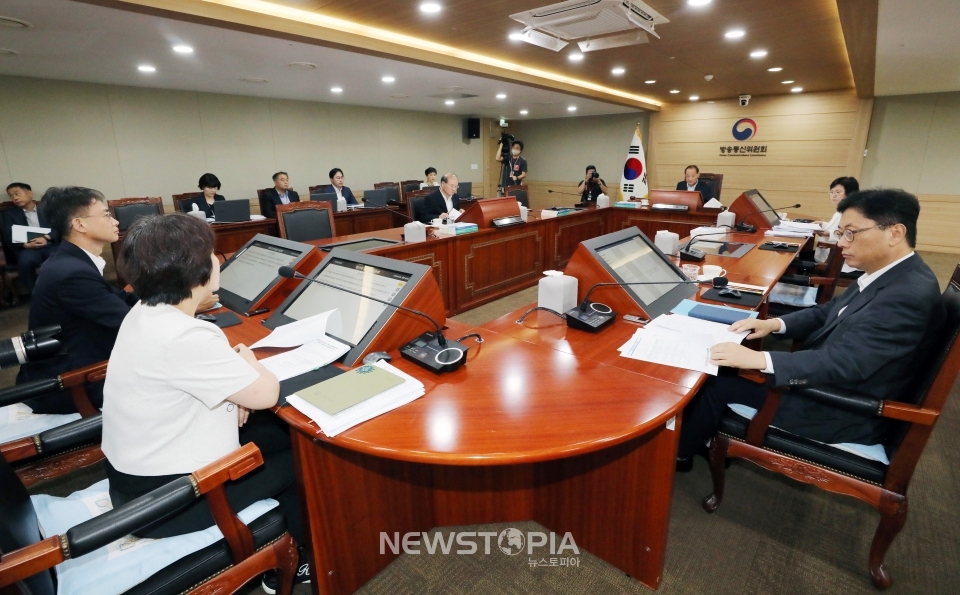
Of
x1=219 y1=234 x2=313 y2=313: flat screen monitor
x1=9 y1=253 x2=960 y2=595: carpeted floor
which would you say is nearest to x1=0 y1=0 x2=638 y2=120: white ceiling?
x1=219 y1=234 x2=313 y2=313: flat screen monitor

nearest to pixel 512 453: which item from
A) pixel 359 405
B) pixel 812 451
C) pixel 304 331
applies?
pixel 359 405

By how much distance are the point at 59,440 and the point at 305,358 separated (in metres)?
0.67

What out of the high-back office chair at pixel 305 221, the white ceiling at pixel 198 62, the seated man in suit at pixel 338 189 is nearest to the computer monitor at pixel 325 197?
the seated man in suit at pixel 338 189

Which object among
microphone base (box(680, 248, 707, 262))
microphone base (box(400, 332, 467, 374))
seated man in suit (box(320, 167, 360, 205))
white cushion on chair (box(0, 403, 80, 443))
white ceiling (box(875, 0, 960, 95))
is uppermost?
white ceiling (box(875, 0, 960, 95))

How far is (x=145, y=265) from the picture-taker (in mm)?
1093

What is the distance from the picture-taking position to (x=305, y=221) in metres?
3.96

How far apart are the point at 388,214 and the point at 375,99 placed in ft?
Answer: 7.91

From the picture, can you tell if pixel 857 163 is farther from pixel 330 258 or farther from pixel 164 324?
pixel 164 324

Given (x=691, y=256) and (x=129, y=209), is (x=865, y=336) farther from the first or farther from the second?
(x=129, y=209)

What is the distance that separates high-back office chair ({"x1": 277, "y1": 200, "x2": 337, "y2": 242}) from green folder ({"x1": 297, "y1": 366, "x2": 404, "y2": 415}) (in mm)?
2848

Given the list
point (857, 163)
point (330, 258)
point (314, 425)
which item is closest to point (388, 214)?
point (330, 258)

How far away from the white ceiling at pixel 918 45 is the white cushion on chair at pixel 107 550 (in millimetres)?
4581

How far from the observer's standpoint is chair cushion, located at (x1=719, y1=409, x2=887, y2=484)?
1.45 meters

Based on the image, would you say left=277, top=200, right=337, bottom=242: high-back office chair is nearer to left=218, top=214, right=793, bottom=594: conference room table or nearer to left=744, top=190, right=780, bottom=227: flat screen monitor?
left=218, top=214, right=793, bottom=594: conference room table
